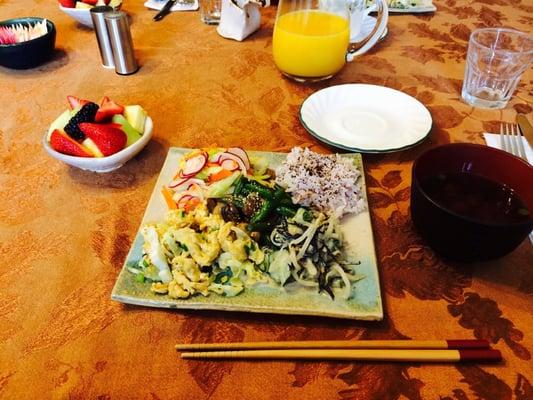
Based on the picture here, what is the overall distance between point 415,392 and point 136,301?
19.8 inches

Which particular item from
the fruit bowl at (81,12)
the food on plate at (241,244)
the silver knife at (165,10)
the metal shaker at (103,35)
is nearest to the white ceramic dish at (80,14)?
the fruit bowl at (81,12)

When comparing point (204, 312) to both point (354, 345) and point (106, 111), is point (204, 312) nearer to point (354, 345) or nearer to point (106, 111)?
point (354, 345)

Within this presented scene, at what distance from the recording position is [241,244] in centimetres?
81

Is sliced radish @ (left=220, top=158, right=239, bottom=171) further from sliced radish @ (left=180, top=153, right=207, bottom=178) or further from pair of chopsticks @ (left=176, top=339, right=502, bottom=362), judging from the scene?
pair of chopsticks @ (left=176, top=339, right=502, bottom=362)

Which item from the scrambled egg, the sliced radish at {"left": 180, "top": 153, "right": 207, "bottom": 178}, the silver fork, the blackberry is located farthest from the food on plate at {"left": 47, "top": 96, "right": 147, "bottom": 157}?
the silver fork

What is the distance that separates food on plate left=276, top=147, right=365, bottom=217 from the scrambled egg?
18cm

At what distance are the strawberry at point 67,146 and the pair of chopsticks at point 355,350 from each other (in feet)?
1.92

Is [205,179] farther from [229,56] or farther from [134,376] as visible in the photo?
[229,56]

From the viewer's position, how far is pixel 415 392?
0.68 m

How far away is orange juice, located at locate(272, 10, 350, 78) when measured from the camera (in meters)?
1.34

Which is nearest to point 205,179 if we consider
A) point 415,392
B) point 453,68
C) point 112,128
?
point 112,128

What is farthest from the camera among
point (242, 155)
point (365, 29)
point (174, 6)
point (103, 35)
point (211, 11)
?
point (174, 6)

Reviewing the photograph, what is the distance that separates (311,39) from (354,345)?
96cm

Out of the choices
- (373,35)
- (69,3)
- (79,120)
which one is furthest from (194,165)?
(69,3)
